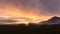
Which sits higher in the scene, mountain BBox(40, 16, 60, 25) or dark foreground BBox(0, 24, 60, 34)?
mountain BBox(40, 16, 60, 25)

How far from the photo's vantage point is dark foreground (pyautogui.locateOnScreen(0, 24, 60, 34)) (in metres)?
1.50

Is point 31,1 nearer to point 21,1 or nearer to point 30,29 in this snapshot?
point 21,1

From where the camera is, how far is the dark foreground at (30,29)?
150cm

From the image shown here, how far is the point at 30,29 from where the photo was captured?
5.00ft

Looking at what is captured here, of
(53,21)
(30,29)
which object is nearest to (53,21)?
(53,21)

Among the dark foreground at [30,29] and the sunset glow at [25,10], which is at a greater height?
the sunset glow at [25,10]

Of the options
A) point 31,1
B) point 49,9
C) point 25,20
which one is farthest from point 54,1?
point 25,20

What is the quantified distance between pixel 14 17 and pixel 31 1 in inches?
8.8

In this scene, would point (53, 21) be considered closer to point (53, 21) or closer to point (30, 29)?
point (53, 21)

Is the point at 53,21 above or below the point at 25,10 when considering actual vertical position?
below

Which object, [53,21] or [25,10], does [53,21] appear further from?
[25,10]

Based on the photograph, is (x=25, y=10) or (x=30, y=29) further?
(x=25, y=10)

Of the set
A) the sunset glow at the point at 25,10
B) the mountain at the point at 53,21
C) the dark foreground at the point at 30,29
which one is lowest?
the dark foreground at the point at 30,29

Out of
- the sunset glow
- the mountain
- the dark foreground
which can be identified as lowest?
the dark foreground
